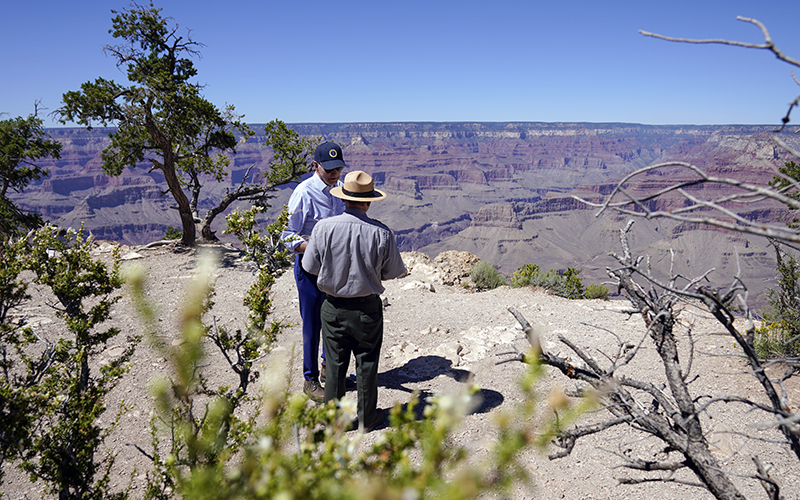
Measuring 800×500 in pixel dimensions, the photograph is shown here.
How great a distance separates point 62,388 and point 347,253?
2.04 meters

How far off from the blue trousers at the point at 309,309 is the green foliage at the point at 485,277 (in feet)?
23.4

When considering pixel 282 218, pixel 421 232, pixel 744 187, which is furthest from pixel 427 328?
pixel 421 232

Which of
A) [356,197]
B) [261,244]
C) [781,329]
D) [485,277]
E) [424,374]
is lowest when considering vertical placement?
[485,277]

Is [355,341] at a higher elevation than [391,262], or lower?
lower

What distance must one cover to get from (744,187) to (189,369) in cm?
184

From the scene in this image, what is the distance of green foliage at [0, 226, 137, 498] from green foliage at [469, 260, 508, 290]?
29.1ft

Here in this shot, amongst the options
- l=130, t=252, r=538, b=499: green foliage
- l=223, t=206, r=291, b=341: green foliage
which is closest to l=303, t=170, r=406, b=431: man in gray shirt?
l=223, t=206, r=291, b=341: green foliage

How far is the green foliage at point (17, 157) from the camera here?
11328mm

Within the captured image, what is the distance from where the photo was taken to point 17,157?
38.9 feet

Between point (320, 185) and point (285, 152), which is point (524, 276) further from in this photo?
point (285, 152)

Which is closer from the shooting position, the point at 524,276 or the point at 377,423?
the point at 377,423

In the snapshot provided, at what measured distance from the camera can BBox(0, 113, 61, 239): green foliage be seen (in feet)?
37.2

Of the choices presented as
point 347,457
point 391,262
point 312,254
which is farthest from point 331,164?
point 347,457

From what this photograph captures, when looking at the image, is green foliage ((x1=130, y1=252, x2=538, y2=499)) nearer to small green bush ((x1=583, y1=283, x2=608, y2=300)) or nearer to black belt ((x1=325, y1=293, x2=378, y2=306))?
black belt ((x1=325, y1=293, x2=378, y2=306))
